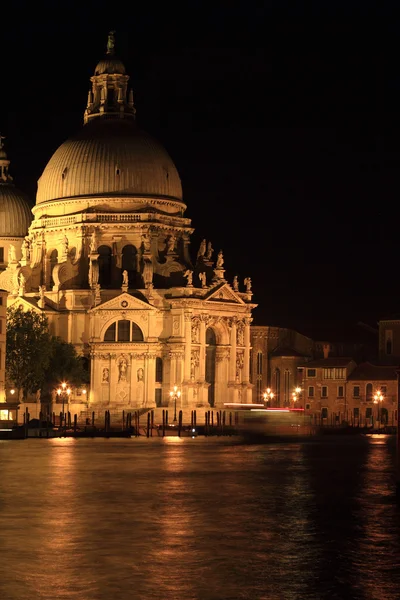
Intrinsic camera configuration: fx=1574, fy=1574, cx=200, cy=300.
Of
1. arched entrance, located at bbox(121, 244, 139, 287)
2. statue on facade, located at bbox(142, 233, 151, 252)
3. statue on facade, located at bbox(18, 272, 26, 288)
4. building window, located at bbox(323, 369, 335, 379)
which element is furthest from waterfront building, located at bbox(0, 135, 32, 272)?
building window, located at bbox(323, 369, 335, 379)

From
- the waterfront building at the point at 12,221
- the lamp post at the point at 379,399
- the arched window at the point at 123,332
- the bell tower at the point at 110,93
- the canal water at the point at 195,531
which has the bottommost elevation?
the canal water at the point at 195,531

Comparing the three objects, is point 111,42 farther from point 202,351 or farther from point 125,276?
point 202,351

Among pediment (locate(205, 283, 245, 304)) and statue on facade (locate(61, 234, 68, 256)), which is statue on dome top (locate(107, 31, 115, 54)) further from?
pediment (locate(205, 283, 245, 304))

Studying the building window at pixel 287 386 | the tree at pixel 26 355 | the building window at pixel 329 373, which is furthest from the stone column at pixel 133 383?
the building window at pixel 287 386

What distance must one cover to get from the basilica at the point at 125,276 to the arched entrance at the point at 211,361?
3.9 inches

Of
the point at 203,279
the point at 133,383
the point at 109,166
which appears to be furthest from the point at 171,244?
the point at 133,383

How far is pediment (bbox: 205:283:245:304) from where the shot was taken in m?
116

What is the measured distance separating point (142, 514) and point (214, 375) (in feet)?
270

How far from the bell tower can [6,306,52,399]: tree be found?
2288cm

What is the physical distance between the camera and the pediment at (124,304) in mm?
114062

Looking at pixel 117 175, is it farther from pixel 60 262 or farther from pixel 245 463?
pixel 245 463

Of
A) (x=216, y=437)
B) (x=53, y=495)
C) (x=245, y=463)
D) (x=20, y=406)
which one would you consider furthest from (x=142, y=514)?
(x=20, y=406)

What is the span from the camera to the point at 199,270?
393 feet

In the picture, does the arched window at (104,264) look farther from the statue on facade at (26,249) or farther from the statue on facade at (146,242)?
the statue on facade at (26,249)
